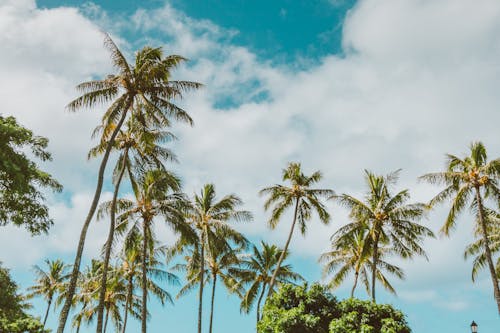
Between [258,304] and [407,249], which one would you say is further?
[258,304]

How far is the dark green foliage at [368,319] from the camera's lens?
18.9 m

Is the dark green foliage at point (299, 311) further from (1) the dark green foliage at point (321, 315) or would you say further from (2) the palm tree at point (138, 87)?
(2) the palm tree at point (138, 87)

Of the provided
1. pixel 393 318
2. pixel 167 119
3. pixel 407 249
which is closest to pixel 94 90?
pixel 167 119

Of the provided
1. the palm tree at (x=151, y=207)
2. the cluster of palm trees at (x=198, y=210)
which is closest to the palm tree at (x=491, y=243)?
the cluster of palm trees at (x=198, y=210)

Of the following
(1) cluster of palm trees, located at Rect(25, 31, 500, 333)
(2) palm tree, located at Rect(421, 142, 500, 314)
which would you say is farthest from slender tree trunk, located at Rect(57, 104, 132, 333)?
(2) palm tree, located at Rect(421, 142, 500, 314)

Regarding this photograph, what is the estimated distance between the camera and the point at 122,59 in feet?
64.2

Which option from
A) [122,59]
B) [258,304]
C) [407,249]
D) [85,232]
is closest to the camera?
[85,232]

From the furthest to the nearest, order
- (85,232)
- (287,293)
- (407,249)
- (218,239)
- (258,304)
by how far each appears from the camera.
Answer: (258,304) < (218,239) < (407,249) < (287,293) < (85,232)

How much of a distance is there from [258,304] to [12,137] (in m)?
23.8

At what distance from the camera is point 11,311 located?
1548 cm

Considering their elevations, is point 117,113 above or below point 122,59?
below

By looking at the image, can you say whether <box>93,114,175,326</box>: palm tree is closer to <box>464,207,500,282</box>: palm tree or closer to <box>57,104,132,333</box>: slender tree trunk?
<box>57,104,132,333</box>: slender tree trunk

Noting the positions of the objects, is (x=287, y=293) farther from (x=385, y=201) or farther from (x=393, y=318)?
(x=385, y=201)

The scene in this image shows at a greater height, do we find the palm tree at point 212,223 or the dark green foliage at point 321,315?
the palm tree at point 212,223
